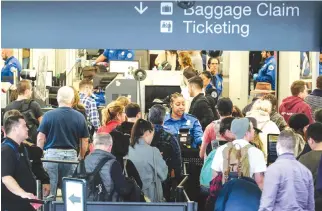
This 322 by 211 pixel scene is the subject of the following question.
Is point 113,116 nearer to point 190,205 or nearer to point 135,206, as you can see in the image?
point 135,206

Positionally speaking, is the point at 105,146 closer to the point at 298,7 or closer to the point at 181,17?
the point at 181,17

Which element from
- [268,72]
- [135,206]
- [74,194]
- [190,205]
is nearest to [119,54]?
[268,72]

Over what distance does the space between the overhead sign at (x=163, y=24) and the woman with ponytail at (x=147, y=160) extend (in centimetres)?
105

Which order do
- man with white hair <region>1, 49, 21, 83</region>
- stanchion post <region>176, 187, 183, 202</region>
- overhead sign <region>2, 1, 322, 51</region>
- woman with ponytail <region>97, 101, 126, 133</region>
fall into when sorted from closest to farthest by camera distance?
overhead sign <region>2, 1, 322, 51</region>
stanchion post <region>176, 187, 183, 202</region>
woman with ponytail <region>97, 101, 126, 133</region>
man with white hair <region>1, 49, 21, 83</region>

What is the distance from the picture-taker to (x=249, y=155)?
21.3 feet

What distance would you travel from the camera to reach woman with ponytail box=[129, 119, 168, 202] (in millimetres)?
7133

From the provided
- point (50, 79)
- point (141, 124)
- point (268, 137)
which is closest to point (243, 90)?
point (50, 79)

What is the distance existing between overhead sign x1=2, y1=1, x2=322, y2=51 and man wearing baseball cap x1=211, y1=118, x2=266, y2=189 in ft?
2.15

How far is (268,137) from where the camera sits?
8.23m

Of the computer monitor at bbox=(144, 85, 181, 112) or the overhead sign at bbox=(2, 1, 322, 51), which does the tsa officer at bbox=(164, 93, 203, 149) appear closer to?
the overhead sign at bbox=(2, 1, 322, 51)

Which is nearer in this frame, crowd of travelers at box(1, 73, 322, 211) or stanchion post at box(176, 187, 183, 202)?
crowd of travelers at box(1, 73, 322, 211)

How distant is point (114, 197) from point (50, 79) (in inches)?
329

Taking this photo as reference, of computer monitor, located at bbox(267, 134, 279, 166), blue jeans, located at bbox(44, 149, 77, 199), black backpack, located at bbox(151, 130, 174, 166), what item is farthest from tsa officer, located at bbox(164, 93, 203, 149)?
blue jeans, located at bbox(44, 149, 77, 199)

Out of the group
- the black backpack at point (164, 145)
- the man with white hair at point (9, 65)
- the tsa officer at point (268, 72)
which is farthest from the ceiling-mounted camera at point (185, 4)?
the tsa officer at point (268, 72)
